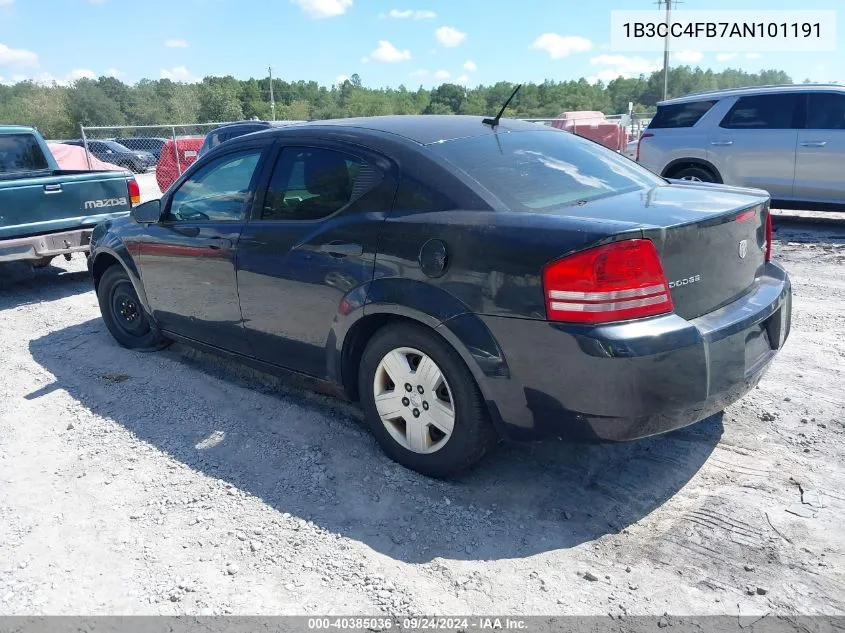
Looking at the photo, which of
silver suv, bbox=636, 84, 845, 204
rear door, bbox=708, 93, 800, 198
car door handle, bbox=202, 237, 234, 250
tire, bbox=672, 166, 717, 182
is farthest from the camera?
tire, bbox=672, 166, 717, 182

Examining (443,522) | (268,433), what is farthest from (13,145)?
(443,522)

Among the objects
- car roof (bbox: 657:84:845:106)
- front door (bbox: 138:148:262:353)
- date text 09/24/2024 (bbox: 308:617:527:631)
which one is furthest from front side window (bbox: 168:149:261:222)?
car roof (bbox: 657:84:845:106)

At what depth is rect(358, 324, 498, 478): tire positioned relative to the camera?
304cm

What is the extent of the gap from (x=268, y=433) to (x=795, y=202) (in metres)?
8.33

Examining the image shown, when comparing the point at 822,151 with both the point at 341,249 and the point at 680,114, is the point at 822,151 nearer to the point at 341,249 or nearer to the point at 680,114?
the point at 680,114

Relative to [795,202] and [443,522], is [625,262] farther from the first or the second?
[795,202]

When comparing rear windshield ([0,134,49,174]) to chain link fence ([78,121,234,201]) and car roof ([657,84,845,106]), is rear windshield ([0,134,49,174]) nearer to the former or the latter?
chain link fence ([78,121,234,201])

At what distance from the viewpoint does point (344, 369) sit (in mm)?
3551

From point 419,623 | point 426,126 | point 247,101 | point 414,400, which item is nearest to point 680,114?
point 426,126

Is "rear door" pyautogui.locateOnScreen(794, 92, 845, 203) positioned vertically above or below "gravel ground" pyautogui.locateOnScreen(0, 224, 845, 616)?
above

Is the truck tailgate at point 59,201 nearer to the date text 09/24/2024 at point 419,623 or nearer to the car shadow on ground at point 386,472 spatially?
the car shadow on ground at point 386,472

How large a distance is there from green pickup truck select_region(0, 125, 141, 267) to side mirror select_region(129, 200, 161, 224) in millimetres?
2934

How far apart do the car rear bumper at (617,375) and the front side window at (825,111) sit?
7.53 m

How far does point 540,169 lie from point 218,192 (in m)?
2.12
